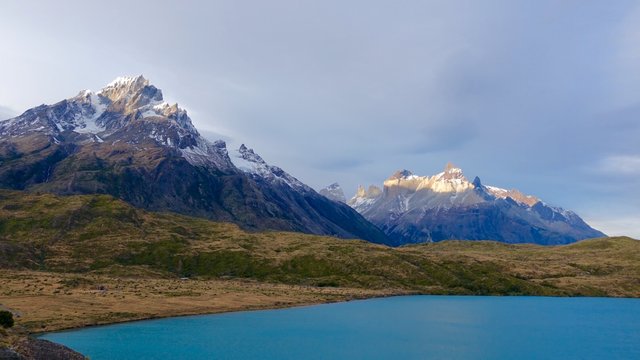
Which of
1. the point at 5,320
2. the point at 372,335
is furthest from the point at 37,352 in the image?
the point at 372,335

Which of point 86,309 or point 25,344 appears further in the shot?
point 86,309

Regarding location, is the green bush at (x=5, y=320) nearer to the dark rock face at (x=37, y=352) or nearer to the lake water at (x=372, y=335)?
the lake water at (x=372, y=335)

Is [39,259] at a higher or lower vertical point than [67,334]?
higher

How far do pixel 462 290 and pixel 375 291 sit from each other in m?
36.0

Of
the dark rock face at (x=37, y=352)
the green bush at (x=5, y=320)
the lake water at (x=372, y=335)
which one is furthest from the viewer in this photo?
the lake water at (x=372, y=335)

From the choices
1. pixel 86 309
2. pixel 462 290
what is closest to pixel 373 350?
pixel 86 309

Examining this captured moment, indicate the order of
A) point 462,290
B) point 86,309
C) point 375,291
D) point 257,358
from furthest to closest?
Answer: 1. point 462,290
2. point 375,291
3. point 86,309
4. point 257,358

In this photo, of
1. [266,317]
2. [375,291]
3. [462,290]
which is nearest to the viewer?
[266,317]

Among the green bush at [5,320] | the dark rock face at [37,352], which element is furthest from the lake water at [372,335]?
the dark rock face at [37,352]

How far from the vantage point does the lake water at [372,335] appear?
7312cm

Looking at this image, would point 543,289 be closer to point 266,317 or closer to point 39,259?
point 266,317

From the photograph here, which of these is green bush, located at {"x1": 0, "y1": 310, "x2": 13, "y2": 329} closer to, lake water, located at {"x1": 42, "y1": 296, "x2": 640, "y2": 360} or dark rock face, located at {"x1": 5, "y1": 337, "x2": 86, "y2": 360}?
lake water, located at {"x1": 42, "y1": 296, "x2": 640, "y2": 360}

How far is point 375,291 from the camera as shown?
179750 mm

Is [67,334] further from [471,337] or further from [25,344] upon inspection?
[471,337]
